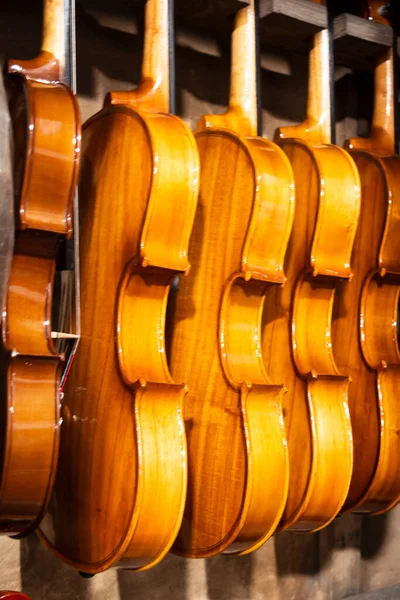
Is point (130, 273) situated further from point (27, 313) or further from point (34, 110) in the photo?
point (34, 110)

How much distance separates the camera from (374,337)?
8.21 feet

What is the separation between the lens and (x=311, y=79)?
2.55 m

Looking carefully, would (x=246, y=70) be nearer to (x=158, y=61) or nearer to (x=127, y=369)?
(x=158, y=61)

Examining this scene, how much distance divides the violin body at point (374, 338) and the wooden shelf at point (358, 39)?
1.18ft

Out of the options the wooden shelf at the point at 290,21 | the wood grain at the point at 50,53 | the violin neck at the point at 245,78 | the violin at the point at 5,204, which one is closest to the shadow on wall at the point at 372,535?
the violin neck at the point at 245,78

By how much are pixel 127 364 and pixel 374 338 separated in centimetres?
88

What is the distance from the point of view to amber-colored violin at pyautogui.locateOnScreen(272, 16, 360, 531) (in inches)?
87.3

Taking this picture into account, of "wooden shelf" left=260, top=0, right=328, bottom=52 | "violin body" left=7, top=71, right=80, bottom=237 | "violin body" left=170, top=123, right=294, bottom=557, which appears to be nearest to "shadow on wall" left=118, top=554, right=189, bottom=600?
"violin body" left=170, top=123, right=294, bottom=557

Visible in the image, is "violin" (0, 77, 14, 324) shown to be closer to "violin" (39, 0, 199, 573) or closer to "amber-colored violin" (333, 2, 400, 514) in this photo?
"violin" (39, 0, 199, 573)

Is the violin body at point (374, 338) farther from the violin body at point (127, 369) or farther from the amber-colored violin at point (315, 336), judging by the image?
the violin body at point (127, 369)

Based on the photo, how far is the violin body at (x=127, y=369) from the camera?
1.86 metres

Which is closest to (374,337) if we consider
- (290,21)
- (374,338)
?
(374,338)

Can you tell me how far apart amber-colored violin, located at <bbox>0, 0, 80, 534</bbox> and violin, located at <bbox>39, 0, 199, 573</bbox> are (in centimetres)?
17

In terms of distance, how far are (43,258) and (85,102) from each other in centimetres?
78
